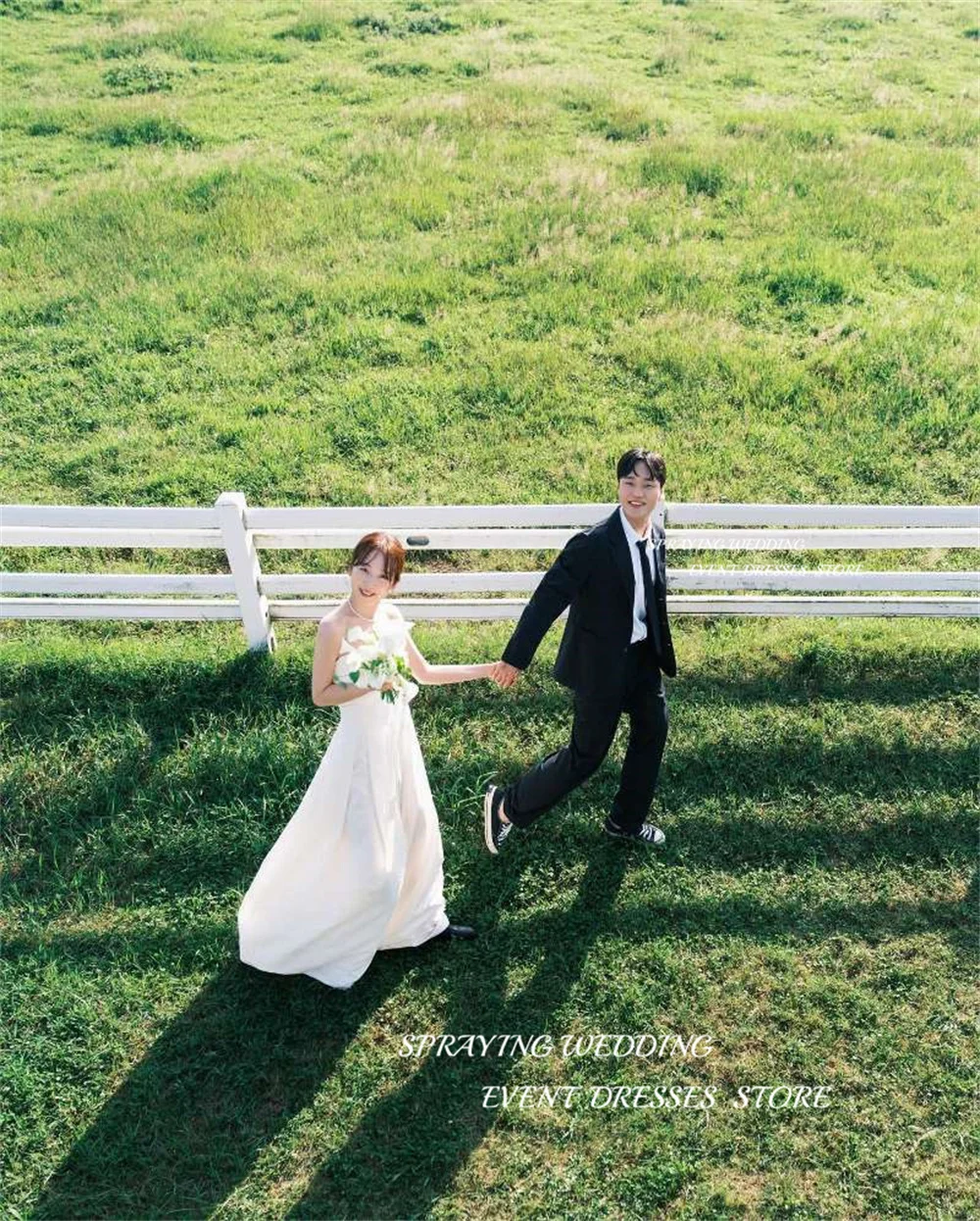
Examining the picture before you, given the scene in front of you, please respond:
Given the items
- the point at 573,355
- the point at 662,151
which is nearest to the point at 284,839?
the point at 573,355

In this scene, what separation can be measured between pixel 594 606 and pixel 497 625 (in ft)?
7.60

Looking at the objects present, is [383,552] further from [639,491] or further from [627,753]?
[627,753]

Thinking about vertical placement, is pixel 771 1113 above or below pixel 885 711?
below

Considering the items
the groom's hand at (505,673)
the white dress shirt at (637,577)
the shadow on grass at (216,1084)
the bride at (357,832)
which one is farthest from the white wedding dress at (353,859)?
the white dress shirt at (637,577)

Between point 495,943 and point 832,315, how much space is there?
793cm

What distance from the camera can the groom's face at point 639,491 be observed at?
5.32m

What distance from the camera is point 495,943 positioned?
222 inches

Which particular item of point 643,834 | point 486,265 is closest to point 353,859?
point 643,834

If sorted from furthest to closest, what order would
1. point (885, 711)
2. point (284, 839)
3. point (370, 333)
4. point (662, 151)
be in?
point (662, 151)
point (370, 333)
point (885, 711)
point (284, 839)

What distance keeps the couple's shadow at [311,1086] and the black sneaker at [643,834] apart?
18.6 inches

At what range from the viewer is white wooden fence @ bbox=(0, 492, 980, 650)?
6926mm

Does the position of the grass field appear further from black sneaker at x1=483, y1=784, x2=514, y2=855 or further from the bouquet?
the bouquet

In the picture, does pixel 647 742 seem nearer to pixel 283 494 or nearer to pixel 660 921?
pixel 660 921

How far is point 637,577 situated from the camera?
5.56m
